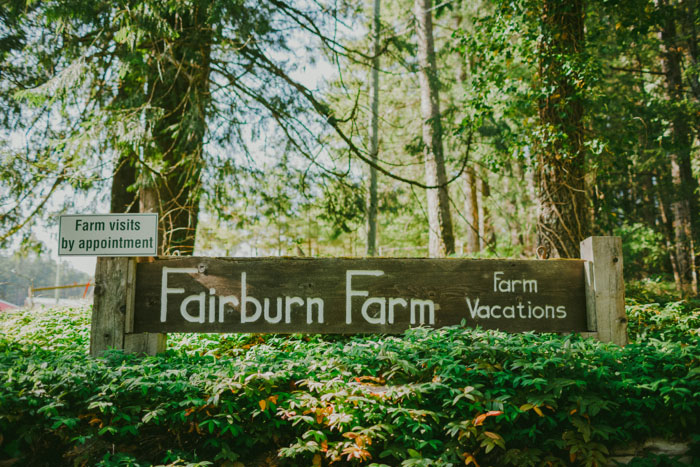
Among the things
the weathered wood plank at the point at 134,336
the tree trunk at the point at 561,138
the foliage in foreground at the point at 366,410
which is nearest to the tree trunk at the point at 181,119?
the weathered wood plank at the point at 134,336

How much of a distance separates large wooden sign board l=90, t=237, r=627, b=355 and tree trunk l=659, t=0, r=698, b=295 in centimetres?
677

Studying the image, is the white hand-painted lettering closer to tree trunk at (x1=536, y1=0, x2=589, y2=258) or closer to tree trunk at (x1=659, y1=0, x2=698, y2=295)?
tree trunk at (x1=536, y1=0, x2=589, y2=258)

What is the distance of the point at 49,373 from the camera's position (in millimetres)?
2648

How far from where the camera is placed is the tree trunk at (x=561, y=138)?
17.0 ft

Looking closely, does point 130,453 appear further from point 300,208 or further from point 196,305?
point 300,208

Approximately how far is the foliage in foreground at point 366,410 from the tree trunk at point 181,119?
351 cm

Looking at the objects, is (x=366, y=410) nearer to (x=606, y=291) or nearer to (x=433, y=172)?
(x=606, y=291)

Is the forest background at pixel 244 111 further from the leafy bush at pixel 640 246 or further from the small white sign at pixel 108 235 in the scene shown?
the leafy bush at pixel 640 246

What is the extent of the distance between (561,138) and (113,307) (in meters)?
4.71

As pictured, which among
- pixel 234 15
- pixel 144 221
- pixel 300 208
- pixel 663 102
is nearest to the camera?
pixel 144 221

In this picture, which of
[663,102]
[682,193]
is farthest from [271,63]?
[682,193]

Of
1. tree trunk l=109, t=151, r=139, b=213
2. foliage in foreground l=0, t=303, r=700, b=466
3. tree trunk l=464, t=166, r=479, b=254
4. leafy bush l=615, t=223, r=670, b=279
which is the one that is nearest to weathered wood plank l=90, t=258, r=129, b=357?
foliage in foreground l=0, t=303, r=700, b=466

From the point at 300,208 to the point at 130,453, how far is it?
565 centimetres

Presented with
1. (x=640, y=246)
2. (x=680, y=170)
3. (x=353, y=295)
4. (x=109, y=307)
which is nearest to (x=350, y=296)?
(x=353, y=295)
